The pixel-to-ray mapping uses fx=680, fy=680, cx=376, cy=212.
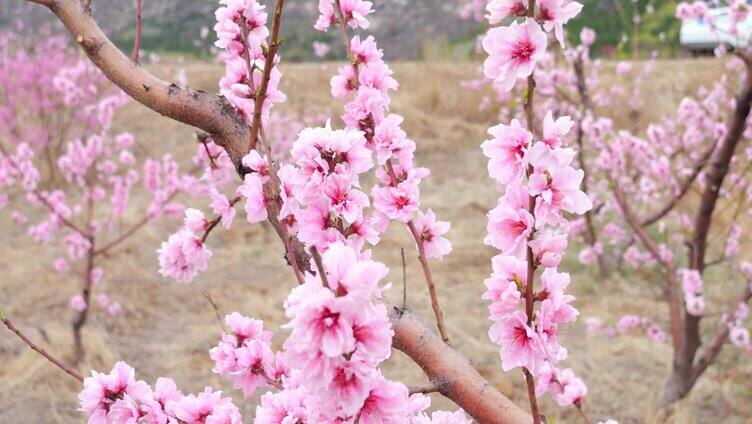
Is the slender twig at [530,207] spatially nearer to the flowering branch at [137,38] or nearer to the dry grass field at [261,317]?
the flowering branch at [137,38]

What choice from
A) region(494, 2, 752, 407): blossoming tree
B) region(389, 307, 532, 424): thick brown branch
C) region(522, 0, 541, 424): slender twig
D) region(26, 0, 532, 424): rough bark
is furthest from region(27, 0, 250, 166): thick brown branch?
region(494, 2, 752, 407): blossoming tree

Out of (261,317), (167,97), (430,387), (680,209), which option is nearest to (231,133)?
(167,97)

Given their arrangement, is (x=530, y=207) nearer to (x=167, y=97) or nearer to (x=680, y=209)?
(x=167, y=97)

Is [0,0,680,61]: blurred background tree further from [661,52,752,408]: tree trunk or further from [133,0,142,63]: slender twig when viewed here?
[133,0,142,63]: slender twig

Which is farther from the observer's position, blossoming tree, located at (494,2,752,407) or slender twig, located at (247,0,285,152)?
blossoming tree, located at (494,2,752,407)

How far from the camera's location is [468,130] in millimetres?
9086

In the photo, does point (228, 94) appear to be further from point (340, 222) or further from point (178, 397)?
point (178, 397)

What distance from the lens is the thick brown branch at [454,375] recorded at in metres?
1.08

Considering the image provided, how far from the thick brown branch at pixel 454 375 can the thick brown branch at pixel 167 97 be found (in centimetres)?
42

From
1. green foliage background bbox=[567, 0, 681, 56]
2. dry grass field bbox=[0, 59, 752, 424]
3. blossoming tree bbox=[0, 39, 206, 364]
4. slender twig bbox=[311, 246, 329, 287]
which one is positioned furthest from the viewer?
green foliage background bbox=[567, 0, 681, 56]

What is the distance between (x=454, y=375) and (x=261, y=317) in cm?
319

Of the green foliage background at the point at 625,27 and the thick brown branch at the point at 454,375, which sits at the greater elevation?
the green foliage background at the point at 625,27

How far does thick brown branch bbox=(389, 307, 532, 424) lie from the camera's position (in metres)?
1.08

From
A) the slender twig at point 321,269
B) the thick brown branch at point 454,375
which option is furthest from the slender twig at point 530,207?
the slender twig at point 321,269
